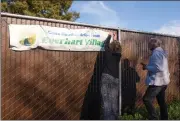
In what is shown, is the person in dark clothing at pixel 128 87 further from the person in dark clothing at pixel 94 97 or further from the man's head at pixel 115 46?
the man's head at pixel 115 46

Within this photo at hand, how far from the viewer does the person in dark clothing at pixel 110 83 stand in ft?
22.7

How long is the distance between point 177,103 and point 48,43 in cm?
414

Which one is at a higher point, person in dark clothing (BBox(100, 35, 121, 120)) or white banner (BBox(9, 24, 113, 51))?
white banner (BBox(9, 24, 113, 51))

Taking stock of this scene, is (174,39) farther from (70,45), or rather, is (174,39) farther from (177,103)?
(70,45)

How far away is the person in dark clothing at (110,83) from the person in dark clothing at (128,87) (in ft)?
2.63

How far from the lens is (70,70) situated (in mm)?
6875

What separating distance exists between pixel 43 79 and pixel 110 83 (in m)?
1.44

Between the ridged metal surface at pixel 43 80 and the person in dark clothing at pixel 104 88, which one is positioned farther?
the person in dark clothing at pixel 104 88

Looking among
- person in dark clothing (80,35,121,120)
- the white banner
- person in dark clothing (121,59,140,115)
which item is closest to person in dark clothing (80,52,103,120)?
person in dark clothing (80,35,121,120)

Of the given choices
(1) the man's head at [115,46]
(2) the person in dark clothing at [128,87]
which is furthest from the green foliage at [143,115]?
(1) the man's head at [115,46]

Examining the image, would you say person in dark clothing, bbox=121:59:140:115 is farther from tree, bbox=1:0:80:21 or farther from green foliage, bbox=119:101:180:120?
tree, bbox=1:0:80:21

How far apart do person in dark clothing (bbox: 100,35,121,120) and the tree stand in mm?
15083

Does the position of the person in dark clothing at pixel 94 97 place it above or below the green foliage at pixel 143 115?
above

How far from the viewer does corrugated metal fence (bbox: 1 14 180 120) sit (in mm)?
5957
